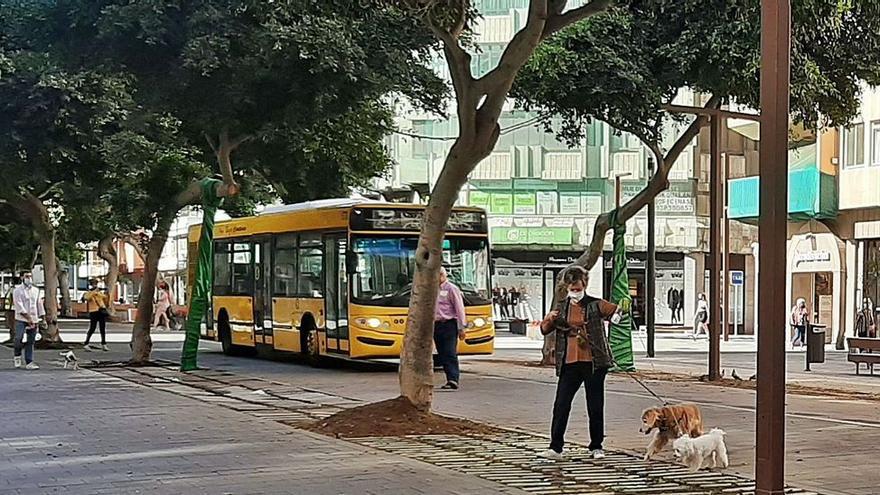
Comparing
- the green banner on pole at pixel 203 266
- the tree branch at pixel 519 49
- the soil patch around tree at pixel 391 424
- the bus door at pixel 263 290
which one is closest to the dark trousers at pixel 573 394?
the soil patch around tree at pixel 391 424

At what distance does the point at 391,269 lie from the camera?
21031 millimetres

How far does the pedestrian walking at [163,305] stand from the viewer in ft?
147

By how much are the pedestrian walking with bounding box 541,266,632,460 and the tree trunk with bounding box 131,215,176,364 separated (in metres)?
13.8

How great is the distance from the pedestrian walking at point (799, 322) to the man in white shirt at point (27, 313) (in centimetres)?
2308

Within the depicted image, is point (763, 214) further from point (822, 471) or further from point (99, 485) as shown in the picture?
point (99, 485)

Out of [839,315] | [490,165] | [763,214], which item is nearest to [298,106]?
[763,214]

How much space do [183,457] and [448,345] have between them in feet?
25.4

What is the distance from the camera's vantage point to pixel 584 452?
36.0ft

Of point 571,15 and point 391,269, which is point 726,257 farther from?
point 571,15

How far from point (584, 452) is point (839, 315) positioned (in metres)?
29.2

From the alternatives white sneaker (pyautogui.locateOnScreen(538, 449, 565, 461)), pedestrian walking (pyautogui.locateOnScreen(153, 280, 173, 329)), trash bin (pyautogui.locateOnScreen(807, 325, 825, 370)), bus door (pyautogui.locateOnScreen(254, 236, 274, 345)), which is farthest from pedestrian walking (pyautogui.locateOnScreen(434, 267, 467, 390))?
pedestrian walking (pyautogui.locateOnScreen(153, 280, 173, 329))

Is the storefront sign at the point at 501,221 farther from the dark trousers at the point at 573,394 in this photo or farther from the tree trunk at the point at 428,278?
the dark trousers at the point at 573,394

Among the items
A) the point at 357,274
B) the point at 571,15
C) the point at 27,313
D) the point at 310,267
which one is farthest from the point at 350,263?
the point at 571,15

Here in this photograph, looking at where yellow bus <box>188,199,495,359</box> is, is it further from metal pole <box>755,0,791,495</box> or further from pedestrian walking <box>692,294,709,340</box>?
pedestrian walking <box>692,294,709,340</box>
